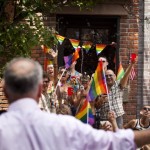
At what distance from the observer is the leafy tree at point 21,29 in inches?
247

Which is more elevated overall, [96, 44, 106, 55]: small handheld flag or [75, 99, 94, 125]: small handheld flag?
[96, 44, 106, 55]: small handheld flag

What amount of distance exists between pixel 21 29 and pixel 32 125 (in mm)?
3993

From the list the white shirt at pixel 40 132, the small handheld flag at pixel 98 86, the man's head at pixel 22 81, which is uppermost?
the man's head at pixel 22 81

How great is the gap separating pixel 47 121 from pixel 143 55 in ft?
24.8

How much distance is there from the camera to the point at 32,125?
8.14 feet

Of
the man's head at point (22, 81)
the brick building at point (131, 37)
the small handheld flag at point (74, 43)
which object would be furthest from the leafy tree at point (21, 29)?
the man's head at point (22, 81)

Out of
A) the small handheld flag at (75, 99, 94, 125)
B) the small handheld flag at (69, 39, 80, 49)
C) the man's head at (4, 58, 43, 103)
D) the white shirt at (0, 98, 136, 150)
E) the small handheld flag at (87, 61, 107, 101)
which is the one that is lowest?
the small handheld flag at (75, 99, 94, 125)

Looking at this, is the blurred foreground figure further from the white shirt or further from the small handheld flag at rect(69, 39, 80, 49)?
the small handheld flag at rect(69, 39, 80, 49)

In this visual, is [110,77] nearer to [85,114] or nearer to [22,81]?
[85,114]

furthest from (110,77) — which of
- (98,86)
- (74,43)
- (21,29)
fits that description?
(74,43)

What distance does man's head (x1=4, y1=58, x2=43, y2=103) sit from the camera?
8.27 feet

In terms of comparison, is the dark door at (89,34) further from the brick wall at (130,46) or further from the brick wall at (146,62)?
the brick wall at (146,62)

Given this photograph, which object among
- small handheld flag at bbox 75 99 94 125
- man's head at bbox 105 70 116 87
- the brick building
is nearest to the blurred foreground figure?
small handheld flag at bbox 75 99 94 125

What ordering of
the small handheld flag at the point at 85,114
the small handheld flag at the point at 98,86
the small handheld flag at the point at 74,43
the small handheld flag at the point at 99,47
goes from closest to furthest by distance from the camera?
the small handheld flag at the point at 85,114, the small handheld flag at the point at 98,86, the small handheld flag at the point at 74,43, the small handheld flag at the point at 99,47
